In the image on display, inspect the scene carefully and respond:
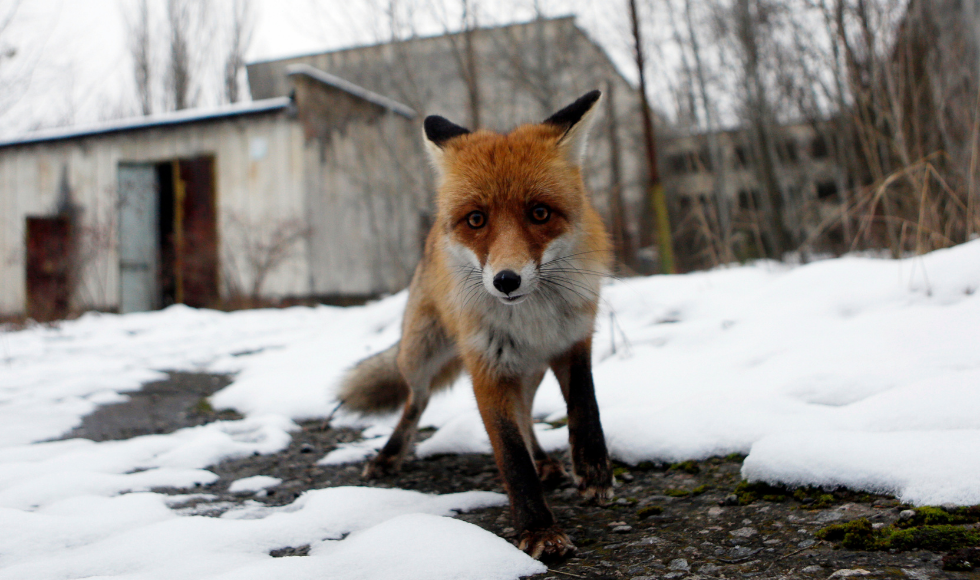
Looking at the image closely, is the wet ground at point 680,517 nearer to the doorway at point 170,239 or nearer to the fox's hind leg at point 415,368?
the fox's hind leg at point 415,368

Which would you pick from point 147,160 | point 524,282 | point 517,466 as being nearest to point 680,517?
point 517,466

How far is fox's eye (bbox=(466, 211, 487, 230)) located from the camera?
2115mm

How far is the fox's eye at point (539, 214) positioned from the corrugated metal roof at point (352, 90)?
396 inches

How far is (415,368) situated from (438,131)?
3.79 ft

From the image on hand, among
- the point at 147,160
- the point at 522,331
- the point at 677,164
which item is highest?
the point at 677,164

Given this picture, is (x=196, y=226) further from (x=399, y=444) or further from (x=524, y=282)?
(x=524, y=282)

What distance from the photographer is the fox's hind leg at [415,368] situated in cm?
292

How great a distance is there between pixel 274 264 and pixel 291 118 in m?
2.83

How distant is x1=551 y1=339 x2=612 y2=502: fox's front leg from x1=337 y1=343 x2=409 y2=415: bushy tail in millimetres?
1378

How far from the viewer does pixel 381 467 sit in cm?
290

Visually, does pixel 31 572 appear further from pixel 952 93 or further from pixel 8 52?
pixel 8 52

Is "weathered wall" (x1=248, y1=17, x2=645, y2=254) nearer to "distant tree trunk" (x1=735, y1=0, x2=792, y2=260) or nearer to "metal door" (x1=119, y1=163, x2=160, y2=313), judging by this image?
"distant tree trunk" (x1=735, y1=0, x2=792, y2=260)

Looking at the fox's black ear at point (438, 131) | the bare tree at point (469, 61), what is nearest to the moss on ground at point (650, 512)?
the fox's black ear at point (438, 131)

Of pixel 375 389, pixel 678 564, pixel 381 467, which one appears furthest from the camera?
pixel 375 389
